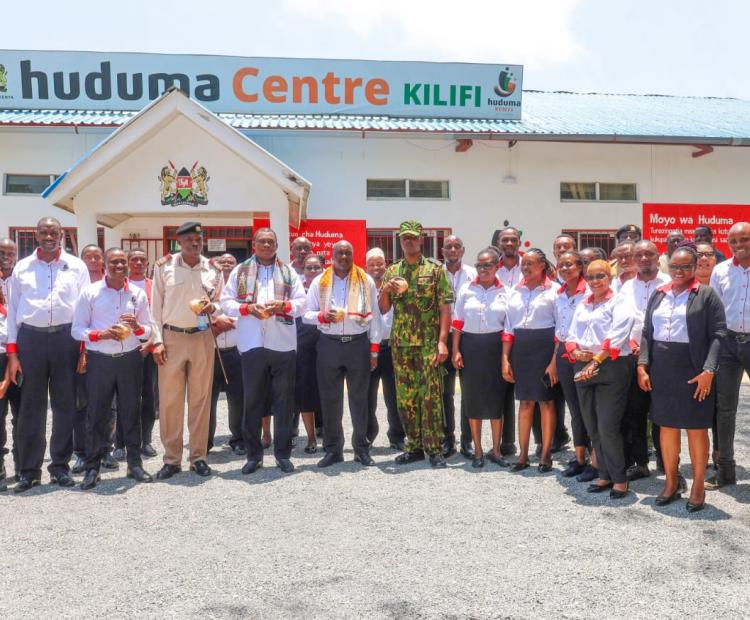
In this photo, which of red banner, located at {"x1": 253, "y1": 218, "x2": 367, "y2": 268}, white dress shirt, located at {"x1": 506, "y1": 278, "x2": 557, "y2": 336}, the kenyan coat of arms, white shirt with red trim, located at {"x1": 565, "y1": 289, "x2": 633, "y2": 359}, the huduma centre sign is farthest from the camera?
the huduma centre sign

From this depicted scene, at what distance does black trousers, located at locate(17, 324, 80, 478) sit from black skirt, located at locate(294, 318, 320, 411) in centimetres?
207

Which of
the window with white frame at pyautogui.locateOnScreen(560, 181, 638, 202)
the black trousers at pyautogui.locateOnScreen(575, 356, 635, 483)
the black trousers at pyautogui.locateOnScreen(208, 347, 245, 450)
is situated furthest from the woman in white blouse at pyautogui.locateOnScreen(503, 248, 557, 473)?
the window with white frame at pyautogui.locateOnScreen(560, 181, 638, 202)

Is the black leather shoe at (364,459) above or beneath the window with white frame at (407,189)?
beneath

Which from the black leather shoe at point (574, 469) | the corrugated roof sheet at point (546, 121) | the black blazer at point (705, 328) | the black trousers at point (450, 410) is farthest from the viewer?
the corrugated roof sheet at point (546, 121)

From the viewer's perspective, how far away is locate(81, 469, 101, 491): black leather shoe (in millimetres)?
5426

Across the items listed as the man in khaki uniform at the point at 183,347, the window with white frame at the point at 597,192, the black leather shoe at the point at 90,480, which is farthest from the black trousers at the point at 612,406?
the window with white frame at the point at 597,192

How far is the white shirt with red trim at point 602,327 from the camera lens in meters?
5.04

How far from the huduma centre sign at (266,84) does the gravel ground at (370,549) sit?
1037cm

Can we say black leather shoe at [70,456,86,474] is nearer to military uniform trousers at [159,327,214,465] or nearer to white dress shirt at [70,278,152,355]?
military uniform trousers at [159,327,214,465]

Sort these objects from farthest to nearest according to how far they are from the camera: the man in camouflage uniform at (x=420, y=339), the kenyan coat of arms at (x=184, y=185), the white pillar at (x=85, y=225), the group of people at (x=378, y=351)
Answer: the kenyan coat of arms at (x=184, y=185) < the white pillar at (x=85, y=225) < the man in camouflage uniform at (x=420, y=339) < the group of people at (x=378, y=351)

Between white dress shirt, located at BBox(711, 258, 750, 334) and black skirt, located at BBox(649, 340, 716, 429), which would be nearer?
black skirt, located at BBox(649, 340, 716, 429)

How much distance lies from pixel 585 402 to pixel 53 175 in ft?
39.3

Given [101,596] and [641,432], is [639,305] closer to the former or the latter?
[641,432]

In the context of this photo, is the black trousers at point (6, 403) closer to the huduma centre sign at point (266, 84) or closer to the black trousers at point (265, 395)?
the black trousers at point (265, 395)
